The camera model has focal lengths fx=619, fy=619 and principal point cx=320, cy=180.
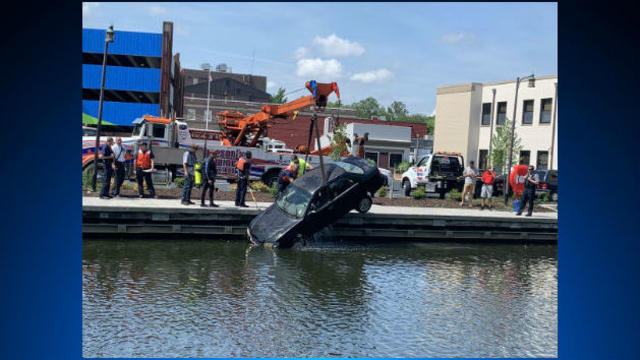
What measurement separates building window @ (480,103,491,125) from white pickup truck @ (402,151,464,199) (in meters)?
21.1

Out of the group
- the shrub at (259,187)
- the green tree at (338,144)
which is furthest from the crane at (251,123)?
the shrub at (259,187)

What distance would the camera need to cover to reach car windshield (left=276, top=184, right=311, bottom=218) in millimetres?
14808

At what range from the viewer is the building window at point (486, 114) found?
46.1 metres

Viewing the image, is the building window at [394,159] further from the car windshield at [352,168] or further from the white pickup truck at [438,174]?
the car windshield at [352,168]

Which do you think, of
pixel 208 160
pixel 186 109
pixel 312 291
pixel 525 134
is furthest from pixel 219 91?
pixel 312 291

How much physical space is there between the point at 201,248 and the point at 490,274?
6.60m

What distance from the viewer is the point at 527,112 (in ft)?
140

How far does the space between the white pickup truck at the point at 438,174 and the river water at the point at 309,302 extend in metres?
10.1

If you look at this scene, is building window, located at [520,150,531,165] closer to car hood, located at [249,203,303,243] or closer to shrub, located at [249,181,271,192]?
shrub, located at [249,181,271,192]

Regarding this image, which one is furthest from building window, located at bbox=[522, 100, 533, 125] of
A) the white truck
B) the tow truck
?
the white truck
